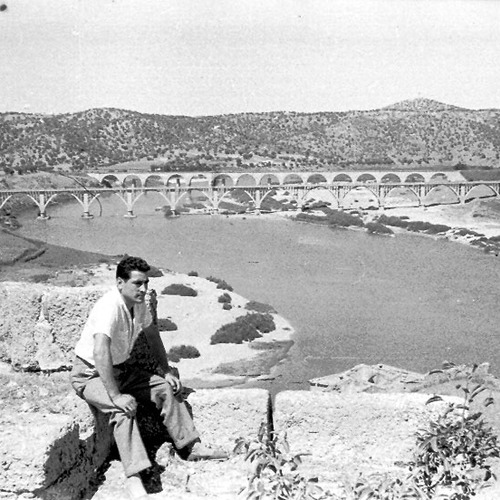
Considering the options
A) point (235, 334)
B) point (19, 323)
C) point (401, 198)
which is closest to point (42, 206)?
point (401, 198)

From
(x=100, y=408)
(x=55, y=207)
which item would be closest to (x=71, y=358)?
(x=100, y=408)

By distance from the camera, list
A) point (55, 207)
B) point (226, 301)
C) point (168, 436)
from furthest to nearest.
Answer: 1. point (55, 207)
2. point (226, 301)
3. point (168, 436)

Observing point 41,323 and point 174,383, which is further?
point 41,323

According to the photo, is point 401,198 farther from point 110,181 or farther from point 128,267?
point 128,267

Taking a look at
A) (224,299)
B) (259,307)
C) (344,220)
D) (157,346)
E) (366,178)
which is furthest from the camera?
(366,178)

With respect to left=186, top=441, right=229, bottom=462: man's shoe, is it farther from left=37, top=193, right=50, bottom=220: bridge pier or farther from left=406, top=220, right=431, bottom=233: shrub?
left=37, top=193, right=50, bottom=220: bridge pier

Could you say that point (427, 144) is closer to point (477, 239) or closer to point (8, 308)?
point (477, 239)

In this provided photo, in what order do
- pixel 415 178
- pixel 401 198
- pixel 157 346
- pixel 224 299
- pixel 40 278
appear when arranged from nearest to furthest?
1. pixel 157 346
2. pixel 224 299
3. pixel 40 278
4. pixel 401 198
5. pixel 415 178
